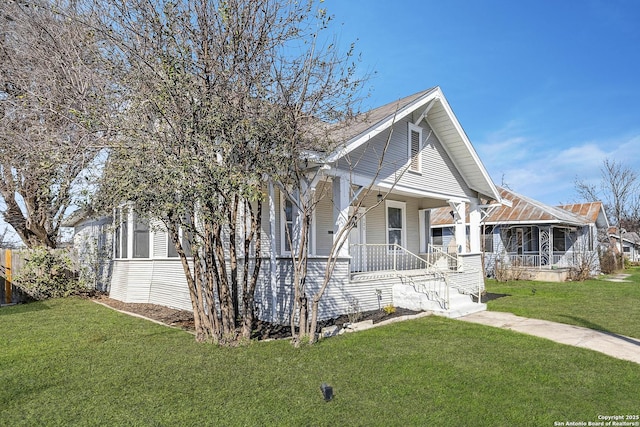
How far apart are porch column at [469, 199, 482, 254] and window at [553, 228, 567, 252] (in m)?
11.9

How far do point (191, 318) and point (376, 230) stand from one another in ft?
21.4

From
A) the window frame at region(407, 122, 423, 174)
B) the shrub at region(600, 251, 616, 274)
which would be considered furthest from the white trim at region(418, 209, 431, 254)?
the shrub at region(600, 251, 616, 274)

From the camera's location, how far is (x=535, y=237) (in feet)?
75.6

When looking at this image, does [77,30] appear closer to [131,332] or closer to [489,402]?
[131,332]

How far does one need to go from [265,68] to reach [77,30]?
10.4ft

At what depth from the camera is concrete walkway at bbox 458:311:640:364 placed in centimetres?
648

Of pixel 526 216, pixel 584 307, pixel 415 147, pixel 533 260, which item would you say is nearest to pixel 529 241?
pixel 533 260

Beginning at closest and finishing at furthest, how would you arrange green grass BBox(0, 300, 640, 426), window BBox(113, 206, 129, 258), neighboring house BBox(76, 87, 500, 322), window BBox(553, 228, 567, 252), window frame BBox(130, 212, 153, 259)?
1. green grass BBox(0, 300, 640, 426)
2. neighboring house BBox(76, 87, 500, 322)
3. window frame BBox(130, 212, 153, 259)
4. window BBox(113, 206, 129, 258)
5. window BBox(553, 228, 567, 252)

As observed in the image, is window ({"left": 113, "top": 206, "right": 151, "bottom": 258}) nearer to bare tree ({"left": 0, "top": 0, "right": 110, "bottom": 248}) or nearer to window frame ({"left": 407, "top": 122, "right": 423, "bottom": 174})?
bare tree ({"left": 0, "top": 0, "right": 110, "bottom": 248})

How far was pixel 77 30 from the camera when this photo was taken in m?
6.89

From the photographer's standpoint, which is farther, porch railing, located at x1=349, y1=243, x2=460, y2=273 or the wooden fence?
the wooden fence

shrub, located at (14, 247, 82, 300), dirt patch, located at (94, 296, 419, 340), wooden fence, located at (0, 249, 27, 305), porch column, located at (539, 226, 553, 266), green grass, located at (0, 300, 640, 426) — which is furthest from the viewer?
porch column, located at (539, 226, 553, 266)

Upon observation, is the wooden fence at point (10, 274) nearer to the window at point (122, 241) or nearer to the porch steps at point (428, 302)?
the window at point (122, 241)

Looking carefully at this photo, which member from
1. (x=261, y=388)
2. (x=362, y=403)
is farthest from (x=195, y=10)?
(x=362, y=403)
